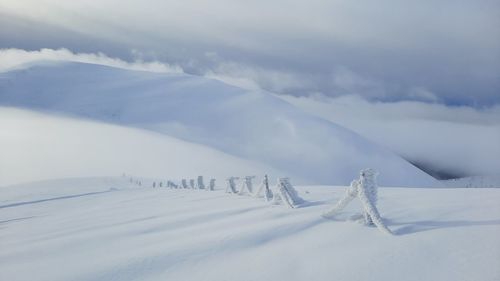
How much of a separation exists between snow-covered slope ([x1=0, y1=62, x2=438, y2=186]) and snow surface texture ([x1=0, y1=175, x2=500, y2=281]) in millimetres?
38321

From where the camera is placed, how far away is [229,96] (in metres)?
63.4

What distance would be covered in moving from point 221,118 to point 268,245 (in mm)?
53266

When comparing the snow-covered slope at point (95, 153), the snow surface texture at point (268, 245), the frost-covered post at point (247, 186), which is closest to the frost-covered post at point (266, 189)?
the snow surface texture at point (268, 245)

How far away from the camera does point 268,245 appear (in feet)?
17.3

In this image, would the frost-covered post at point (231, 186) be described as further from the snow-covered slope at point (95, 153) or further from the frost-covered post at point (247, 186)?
the snow-covered slope at point (95, 153)

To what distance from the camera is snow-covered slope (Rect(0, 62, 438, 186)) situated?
51162 millimetres

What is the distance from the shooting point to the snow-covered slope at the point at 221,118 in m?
51.2

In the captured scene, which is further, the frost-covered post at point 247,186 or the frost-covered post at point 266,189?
the frost-covered post at point 247,186

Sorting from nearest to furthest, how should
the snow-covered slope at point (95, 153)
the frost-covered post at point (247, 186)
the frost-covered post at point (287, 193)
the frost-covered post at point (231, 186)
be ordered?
the frost-covered post at point (287, 193)
the frost-covered post at point (247, 186)
the frost-covered post at point (231, 186)
the snow-covered slope at point (95, 153)

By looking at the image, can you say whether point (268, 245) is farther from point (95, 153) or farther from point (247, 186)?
point (95, 153)

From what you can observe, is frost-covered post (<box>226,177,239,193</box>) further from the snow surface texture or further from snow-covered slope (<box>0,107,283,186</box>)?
snow-covered slope (<box>0,107,283,186</box>)

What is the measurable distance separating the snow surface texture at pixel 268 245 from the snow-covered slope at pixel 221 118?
1509 inches

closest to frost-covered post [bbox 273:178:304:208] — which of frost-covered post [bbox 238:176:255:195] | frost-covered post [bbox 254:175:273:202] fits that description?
frost-covered post [bbox 254:175:273:202]

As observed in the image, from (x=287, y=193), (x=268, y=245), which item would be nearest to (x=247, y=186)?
(x=287, y=193)
